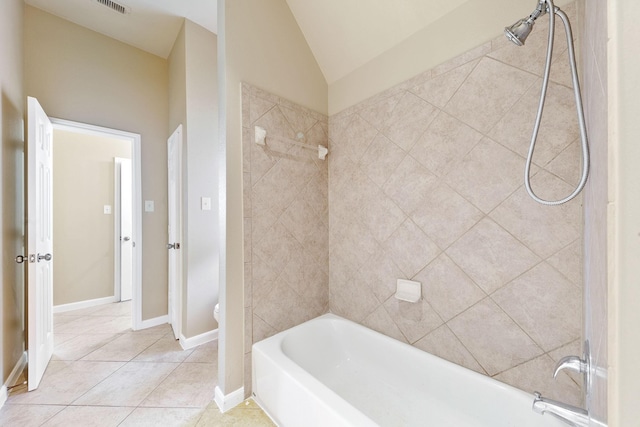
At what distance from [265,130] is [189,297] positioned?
1.61 metres

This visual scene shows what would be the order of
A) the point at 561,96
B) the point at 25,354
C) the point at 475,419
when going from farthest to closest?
the point at 25,354 < the point at 475,419 < the point at 561,96

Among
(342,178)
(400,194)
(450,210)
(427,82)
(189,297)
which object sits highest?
(427,82)

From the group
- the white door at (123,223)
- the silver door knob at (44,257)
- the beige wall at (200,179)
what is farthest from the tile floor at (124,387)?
the white door at (123,223)

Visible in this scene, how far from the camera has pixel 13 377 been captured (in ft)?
5.64

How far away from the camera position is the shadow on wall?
1.64 metres

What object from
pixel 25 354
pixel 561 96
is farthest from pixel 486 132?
pixel 25 354

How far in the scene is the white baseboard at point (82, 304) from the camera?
2.99 meters

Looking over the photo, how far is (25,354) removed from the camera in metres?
1.99

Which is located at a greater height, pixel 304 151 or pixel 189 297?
pixel 304 151

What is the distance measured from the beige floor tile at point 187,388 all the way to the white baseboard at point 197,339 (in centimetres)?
26

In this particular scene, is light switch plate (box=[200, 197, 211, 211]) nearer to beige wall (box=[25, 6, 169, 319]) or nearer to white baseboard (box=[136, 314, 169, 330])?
beige wall (box=[25, 6, 169, 319])

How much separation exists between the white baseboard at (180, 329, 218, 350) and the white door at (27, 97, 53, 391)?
0.86m

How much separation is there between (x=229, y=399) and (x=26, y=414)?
3.79 feet
